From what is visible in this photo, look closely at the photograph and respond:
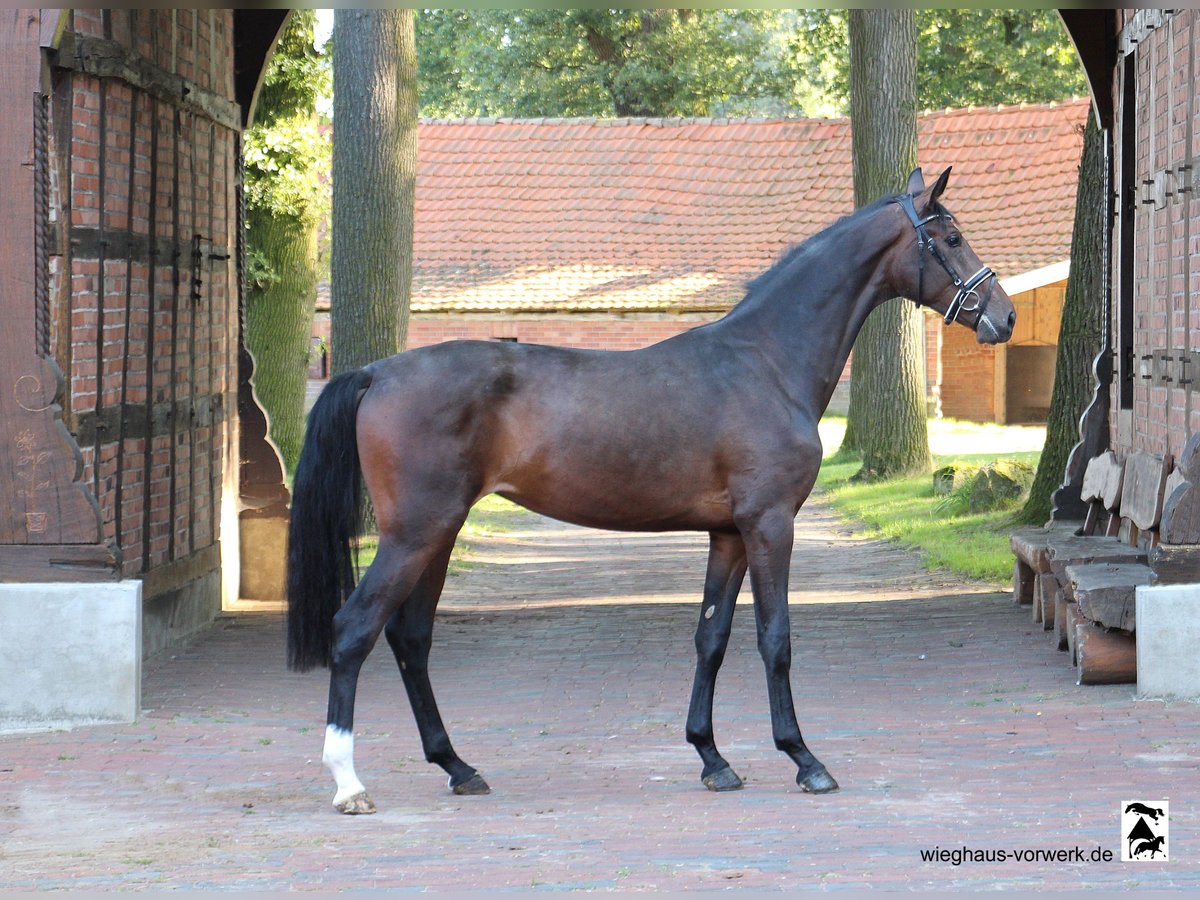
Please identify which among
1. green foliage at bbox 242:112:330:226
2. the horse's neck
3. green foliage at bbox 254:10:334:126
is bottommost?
the horse's neck

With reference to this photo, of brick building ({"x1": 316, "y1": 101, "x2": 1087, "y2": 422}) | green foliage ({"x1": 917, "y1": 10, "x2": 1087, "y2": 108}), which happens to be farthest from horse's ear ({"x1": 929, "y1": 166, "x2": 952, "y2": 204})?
green foliage ({"x1": 917, "y1": 10, "x2": 1087, "y2": 108})

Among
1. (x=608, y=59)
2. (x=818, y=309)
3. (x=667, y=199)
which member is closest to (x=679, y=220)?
(x=667, y=199)

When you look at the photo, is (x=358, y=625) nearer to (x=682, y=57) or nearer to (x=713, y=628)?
(x=713, y=628)

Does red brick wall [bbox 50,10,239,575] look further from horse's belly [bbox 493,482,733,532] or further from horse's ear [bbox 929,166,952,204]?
horse's ear [bbox 929,166,952,204]

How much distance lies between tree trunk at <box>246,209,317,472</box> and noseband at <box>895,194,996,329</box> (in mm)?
9773

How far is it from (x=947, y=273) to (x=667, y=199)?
22998 millimetres

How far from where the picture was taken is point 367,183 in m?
12.9

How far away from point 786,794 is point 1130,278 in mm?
5517

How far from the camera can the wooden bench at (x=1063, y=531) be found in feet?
30.1

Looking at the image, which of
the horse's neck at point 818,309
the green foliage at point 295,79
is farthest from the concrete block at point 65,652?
the green foliage at point 295,79

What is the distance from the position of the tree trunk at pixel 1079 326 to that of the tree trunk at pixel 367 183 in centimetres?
544

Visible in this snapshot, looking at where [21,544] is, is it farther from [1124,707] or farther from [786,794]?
[1124,707]

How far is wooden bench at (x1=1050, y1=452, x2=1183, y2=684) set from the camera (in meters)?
7.33

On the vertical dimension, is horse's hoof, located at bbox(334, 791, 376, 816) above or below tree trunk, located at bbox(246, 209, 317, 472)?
below
